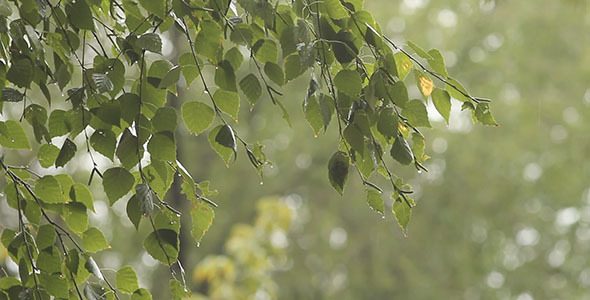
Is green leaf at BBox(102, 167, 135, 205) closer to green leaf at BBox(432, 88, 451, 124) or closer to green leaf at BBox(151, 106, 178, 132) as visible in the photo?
green leaf at BBox(151, 106, 178, 132)

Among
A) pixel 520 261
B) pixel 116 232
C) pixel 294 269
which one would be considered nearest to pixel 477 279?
pixel 520 261

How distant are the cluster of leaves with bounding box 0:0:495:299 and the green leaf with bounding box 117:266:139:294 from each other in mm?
24

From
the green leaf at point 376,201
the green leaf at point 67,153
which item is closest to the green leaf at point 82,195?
the green leaf at point 67,153

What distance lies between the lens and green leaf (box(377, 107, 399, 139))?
87 cm

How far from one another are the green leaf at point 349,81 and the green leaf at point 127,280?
1.19 feet

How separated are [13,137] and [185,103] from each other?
25 cm

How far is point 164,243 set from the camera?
3.03 ft

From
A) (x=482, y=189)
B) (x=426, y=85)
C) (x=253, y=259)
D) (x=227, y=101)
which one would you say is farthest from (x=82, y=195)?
(x=482, y=189)

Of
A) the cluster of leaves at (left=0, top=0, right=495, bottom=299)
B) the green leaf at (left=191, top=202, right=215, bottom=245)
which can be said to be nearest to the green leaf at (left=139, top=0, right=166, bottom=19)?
the cluster of leaves at (left=0, top=0, right=495, bottom=299)

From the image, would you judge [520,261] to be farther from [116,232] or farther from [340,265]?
[116,232]

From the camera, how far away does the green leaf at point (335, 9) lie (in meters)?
0.88

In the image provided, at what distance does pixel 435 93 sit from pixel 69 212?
0.45 metres

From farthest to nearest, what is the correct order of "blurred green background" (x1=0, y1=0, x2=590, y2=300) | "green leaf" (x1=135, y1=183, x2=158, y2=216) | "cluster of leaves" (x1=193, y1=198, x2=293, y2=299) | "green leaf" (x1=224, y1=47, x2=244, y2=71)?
"blurred green background" (x1=0, y1=0, x2=590, y2=300) → "cluster of leaves" (x1=193, y1=198, x2=293, y2=299) → "green leaf" (x1=224, y1=47, x2=244, y2=71) → "green leaf" (x1=135, y1=183, x2=158, y2=216)

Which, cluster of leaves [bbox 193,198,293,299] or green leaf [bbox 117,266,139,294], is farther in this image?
cluster of leaves [bbox 193,198,293,299]
